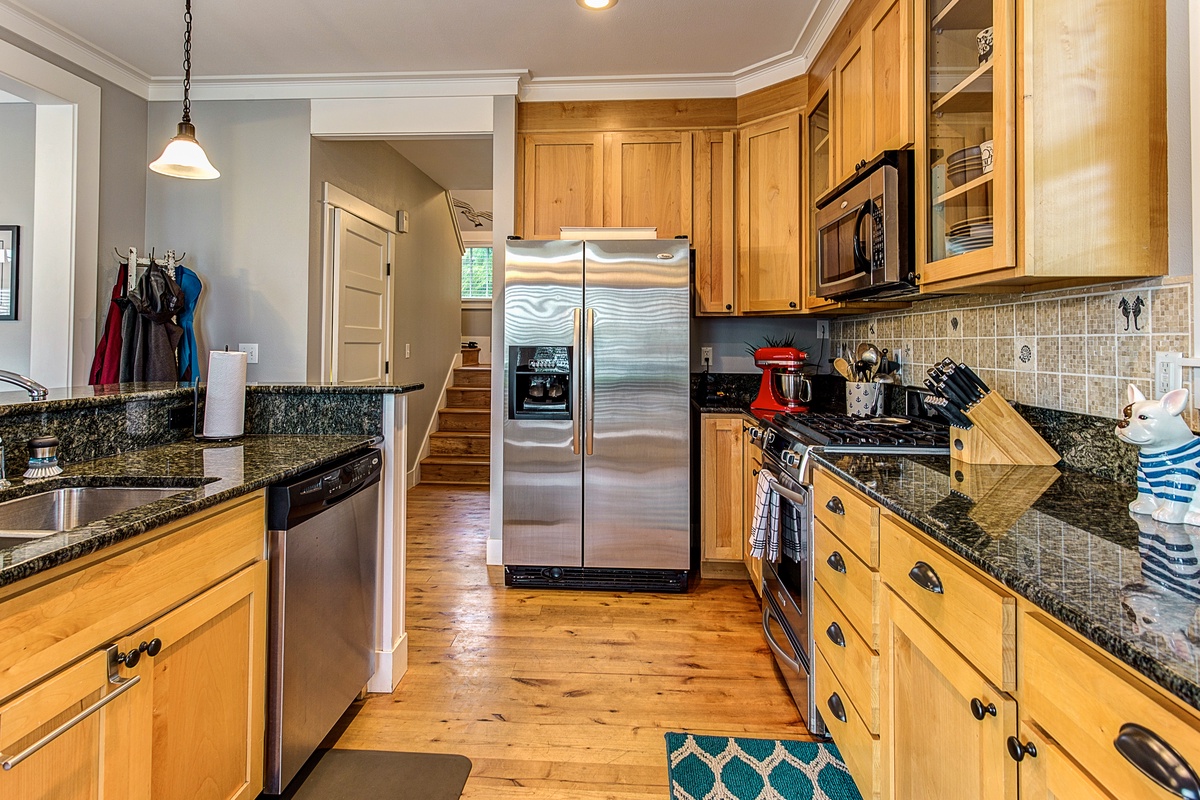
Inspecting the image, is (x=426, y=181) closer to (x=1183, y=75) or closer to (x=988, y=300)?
(x=988, y=300)

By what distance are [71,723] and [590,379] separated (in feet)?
7.60

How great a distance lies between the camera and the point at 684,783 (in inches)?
67.5

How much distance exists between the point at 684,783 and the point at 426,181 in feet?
17.1

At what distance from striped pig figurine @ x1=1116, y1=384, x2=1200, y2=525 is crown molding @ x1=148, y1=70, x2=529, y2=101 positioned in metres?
3.24

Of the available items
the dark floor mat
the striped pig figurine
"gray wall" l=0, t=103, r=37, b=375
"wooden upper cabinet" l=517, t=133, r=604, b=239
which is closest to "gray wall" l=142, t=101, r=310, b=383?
"gray wall" l=0, t=103, r=37, b=375

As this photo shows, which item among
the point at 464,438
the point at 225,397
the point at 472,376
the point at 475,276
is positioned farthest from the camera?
the point at 475,276

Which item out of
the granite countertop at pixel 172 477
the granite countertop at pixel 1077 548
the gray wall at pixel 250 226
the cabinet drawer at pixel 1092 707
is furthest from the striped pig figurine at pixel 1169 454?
the gray wall at pixel 250 226

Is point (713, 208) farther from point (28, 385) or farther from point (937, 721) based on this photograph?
point (28, 385)

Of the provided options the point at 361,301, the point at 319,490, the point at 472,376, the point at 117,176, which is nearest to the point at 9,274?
the point at 117,176

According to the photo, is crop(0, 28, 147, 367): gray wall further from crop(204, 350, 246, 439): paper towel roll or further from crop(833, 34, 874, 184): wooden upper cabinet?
crop(833, 34, 874, 184): wooden upper cabinet

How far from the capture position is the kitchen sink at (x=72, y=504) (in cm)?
132

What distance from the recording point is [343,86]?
3.50m

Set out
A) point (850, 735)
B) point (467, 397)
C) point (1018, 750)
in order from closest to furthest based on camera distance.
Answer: point (1018, 750) < point (850, 735) < point (467, 397)

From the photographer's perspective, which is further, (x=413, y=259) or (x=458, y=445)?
(x=458, y=445)
